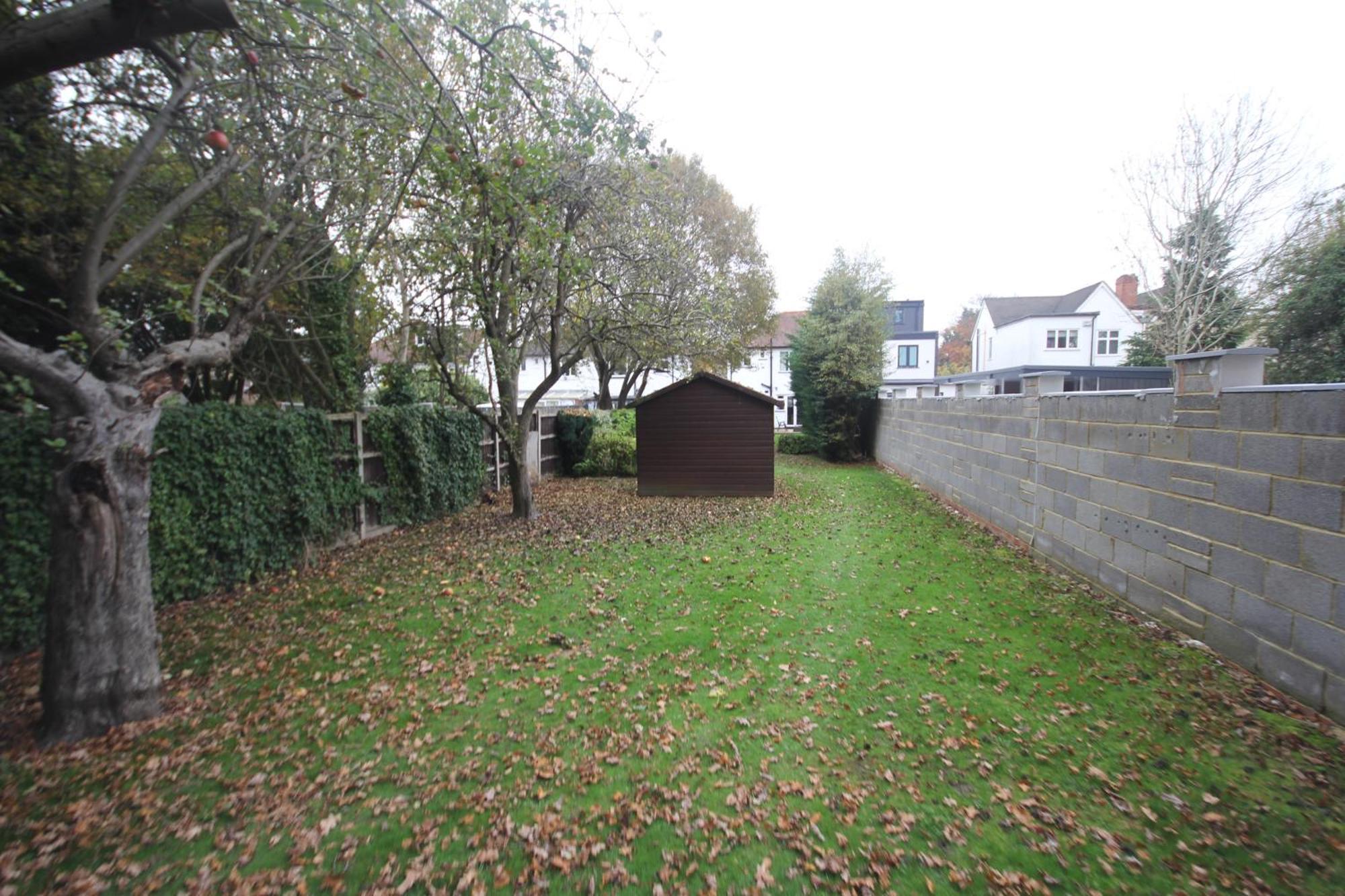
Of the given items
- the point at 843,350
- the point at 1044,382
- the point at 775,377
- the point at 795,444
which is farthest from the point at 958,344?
the point at 1044,382

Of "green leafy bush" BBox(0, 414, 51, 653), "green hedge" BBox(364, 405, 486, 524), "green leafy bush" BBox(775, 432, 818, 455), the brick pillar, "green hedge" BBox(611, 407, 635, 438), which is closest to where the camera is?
the brick pillar

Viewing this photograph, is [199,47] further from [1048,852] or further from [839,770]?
[1048,852]

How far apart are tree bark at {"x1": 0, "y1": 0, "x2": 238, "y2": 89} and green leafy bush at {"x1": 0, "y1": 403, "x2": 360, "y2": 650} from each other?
2.91 meters

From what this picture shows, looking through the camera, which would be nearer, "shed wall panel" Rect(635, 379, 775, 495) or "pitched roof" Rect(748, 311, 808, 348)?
"shed wall panel" Rect(635, 379, 775, 495)

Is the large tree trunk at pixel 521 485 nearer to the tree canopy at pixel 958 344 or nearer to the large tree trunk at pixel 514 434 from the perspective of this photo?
the large tree trunk at pixel 514 434

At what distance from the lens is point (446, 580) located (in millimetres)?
6750

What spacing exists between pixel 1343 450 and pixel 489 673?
5.14 m

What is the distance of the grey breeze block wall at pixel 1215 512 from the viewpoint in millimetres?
3363

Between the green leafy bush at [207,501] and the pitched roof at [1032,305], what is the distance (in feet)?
109

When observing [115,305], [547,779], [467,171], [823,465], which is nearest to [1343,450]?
[547,779]

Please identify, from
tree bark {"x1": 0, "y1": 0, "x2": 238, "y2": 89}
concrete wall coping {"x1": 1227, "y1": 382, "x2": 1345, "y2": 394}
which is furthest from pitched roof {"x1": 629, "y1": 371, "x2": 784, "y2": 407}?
tree bark {"x1": 0, "y1": 0, "x2": 238, "y2": 89}

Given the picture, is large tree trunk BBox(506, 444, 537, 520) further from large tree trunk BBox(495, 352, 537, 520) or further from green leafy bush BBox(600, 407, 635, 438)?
green leafy bush BBox(600, 407, 635, 438)

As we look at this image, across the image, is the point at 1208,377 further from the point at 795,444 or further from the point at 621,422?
the point at 795,444

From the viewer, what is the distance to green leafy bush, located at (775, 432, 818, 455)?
22.1 meters
